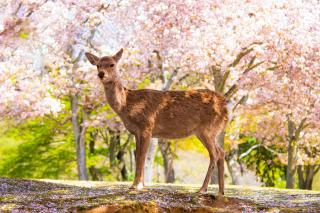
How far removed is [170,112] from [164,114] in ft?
0.40

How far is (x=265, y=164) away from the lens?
124 feet

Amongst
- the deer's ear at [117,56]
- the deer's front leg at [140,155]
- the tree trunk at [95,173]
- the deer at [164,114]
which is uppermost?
the deer's ear at [117,56]

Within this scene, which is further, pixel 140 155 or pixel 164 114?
pixel 164 114

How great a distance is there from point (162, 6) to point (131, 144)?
16.4 m

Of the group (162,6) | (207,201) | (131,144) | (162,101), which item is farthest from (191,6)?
A: (131,144)

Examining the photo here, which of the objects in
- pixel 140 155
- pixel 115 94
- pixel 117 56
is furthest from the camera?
pixel 115 94

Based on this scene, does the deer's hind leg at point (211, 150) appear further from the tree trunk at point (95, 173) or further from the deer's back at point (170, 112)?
the tree trunk at point (95, 173)

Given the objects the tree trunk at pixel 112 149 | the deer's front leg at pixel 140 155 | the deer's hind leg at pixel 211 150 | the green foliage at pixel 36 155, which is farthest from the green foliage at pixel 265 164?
the deer's front leg at pixel 140 155

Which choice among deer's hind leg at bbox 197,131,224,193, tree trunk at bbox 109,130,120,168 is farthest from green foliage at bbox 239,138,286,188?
deer's hind leg at bbox 197,131,224,193

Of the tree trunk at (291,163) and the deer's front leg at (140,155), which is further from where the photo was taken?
the tree trunk at (291,163)

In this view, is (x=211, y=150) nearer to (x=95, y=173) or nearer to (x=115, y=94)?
(x=115, y=94)

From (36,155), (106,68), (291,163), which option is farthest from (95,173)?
(106,68)

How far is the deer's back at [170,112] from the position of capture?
1132cm

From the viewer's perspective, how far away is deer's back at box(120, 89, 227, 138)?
11320 millimetres
